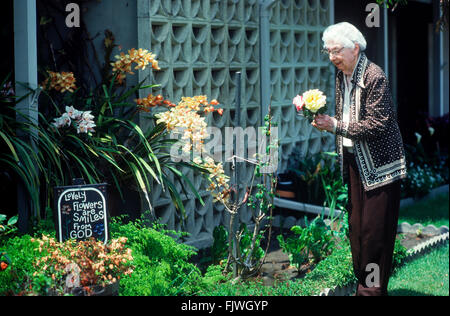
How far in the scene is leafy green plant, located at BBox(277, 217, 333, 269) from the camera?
18.6ft

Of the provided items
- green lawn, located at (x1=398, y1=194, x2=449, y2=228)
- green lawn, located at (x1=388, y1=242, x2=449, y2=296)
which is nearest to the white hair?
green lawn, located at (x1=388, y1=242, x2=449, y2=296)

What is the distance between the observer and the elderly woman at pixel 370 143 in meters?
4.39

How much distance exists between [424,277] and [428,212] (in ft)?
8.45

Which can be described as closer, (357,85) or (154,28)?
(357,85)

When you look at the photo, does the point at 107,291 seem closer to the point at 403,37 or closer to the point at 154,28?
the point at 154,28

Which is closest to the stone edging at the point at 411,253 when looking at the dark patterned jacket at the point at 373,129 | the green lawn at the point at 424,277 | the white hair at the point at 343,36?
the green lawn at the point at 424,277

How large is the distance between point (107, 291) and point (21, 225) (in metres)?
1.40

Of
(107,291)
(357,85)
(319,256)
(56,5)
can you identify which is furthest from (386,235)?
(56,5)

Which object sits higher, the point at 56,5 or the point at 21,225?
the point at 56,5

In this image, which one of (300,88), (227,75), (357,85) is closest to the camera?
(357,85)

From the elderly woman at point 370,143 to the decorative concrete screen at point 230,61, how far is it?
1103mm

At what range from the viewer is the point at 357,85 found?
4473 mm
